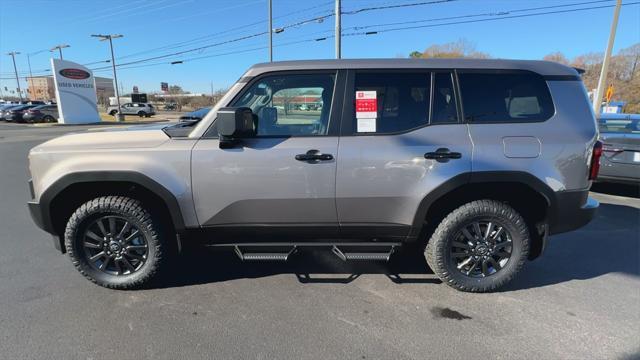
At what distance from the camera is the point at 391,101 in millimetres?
3080

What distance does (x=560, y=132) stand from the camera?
2994 millimetres

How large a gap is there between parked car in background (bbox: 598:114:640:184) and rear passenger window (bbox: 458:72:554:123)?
4.30 metres

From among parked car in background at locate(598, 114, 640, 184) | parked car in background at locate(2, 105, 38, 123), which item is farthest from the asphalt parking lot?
parked car in background at locate(2, 105, 38, 123)

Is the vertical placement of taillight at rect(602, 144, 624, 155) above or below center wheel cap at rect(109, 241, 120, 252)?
above

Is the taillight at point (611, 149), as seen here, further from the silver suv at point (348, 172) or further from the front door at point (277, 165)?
the front door at point (277, 165)

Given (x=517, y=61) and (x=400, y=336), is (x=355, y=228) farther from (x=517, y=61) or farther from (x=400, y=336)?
(x=517, y=61)

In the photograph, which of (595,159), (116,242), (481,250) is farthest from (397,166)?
(116,242)

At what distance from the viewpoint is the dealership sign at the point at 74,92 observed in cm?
2976

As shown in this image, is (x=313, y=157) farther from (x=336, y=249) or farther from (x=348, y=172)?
(x=336, y=249)

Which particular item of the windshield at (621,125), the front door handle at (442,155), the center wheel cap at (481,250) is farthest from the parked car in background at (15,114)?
the windshield at (621,125)

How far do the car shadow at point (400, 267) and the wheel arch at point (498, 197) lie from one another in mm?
395

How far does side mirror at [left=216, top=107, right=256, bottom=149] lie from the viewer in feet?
9.02

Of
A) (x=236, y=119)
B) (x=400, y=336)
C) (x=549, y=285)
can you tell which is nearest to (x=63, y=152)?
(x=236, y=119)

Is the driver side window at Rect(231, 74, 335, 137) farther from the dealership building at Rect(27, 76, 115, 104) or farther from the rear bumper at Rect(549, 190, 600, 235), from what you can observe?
the dealership building at Rect(27, 76, 115, 104)
